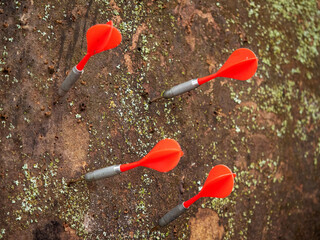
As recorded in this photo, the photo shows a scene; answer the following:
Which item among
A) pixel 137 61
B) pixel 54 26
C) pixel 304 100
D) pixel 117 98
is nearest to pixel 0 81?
pixel 54 26

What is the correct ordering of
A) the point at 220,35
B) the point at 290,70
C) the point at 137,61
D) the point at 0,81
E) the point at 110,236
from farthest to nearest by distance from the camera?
the point at 290,70 < the point at 220,35 < the point at 137,61 < the point at 110,236 < the point at 0,81

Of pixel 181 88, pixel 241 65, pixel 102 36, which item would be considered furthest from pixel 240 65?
pixel 102 36

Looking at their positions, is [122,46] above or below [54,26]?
below

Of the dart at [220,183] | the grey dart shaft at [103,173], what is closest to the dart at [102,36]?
the grey dart shaft at [103,173]

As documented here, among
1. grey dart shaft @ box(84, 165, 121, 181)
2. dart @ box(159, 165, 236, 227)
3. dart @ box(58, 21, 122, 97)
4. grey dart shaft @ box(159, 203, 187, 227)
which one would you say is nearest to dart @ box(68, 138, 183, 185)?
grey dart shaft @ box(84, 165, 121, 181)

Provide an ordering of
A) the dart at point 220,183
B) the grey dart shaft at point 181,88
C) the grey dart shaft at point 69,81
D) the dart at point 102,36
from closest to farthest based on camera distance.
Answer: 1. the dart at point 102,36
2. the dart at point 220,183
3. the grey dart shaft at point 69,81
4. the grey dart shaft at point 181,88

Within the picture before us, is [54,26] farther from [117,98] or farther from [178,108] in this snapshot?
[178,108]

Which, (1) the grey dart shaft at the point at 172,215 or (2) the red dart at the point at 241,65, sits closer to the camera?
(2) the red dart at the point at 241,65

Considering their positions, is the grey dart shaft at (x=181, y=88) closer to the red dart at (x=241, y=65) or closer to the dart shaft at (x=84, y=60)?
the red dart at (x=241, y=65)
